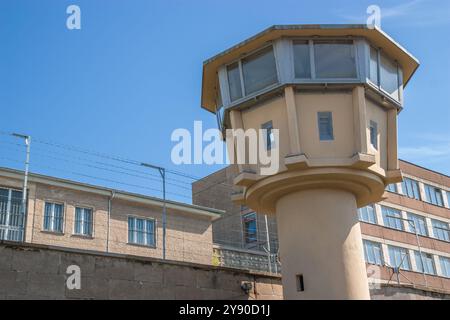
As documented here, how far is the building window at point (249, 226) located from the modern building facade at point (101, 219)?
4.41 meters

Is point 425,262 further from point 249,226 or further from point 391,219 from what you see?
point 249,226

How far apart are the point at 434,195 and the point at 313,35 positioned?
126 ft

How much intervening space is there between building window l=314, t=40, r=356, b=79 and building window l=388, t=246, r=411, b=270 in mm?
30377

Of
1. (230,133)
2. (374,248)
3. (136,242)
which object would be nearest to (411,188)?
(374,248)

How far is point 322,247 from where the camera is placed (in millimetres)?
12703

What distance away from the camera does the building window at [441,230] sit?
46.6 m

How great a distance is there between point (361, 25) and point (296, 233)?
16.9 ft

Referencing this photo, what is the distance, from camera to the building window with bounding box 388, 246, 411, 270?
41219 mm

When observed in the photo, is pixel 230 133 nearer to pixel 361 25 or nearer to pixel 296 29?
pixel 296 29

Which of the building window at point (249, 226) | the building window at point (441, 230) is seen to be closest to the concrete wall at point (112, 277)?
the building window at point (249, 226)

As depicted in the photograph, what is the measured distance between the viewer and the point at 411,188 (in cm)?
4562

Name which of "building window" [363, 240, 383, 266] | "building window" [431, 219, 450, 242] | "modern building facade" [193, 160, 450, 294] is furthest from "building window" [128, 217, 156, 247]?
"building window" [431, 219, 450, 242]

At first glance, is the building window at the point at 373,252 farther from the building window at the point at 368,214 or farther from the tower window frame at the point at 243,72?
the tower window frame at the point at 243,72

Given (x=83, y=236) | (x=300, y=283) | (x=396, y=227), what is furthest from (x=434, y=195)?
(x=300, y=283)
